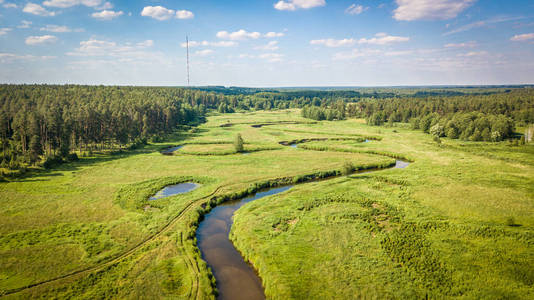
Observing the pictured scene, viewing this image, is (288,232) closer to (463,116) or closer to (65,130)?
(65,130)

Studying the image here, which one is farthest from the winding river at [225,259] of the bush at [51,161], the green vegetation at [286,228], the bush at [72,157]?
the bush at [72,157]

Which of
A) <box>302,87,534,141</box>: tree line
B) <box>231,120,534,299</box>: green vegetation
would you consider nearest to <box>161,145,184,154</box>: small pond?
<box>231,120,534,299</box>: green vegetation

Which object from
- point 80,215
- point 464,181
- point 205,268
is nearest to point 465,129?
point 464,181

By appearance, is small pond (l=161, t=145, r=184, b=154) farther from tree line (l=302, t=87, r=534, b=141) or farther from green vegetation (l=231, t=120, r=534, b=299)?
tree line (l=302, t=87, r=534, b=141)

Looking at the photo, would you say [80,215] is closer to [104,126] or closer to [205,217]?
[205,217]

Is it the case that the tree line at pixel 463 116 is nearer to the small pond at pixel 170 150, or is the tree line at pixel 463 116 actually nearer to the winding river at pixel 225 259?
the small pond at pixel 170 150
